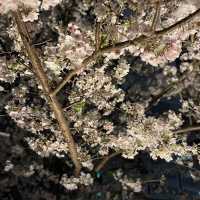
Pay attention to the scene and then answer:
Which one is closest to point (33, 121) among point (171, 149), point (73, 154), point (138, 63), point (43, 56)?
point (73, 154)

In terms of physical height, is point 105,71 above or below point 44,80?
above

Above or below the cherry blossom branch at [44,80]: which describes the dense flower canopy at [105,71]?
above

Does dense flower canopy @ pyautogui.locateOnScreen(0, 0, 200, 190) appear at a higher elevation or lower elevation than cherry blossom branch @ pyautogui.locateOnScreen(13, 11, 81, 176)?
higher

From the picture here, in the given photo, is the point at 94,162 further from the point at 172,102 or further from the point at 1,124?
the point at 172,102

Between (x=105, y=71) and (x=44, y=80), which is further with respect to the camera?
(x=105, y=71)

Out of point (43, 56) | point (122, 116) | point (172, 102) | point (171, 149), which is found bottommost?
point (171, 149)

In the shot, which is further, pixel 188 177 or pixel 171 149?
pixel 188 177

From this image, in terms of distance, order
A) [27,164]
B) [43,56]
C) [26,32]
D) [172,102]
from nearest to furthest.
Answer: [26,32]
[43,56]
[27,164]
[172,102]

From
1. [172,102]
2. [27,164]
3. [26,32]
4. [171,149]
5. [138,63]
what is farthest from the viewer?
[172,102]
